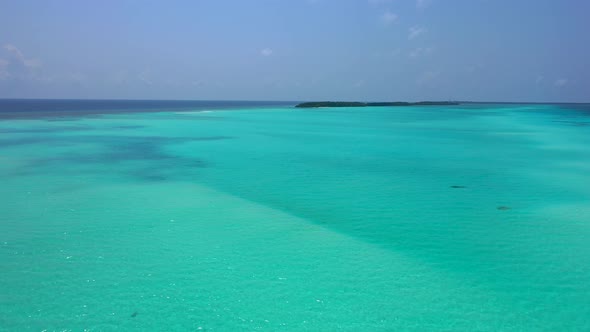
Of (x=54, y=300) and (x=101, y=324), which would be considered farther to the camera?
(x=54, y=300)

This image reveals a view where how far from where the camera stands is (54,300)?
4.61 meters

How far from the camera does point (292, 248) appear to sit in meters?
6.21

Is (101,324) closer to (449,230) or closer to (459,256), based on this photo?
(459,256)

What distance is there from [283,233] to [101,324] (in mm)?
3142

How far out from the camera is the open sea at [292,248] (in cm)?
444

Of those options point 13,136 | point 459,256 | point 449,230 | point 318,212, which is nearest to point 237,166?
point 318,212

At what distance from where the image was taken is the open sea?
444 cm

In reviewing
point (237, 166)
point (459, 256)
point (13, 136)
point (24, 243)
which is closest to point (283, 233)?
point (459, 256)

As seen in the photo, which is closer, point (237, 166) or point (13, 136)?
point (237, 166)

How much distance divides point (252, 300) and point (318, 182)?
20.0ft

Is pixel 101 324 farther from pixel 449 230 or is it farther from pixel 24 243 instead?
pixel 449 230

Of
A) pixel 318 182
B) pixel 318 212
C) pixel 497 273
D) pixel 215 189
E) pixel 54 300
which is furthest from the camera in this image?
pixel 318 182

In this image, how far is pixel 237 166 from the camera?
A: 42.9ft

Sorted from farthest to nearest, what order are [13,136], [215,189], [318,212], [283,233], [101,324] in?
1. [13,136]
2. [215,189]
3. [318,212]
4. [283,233]
5. [101,324]
